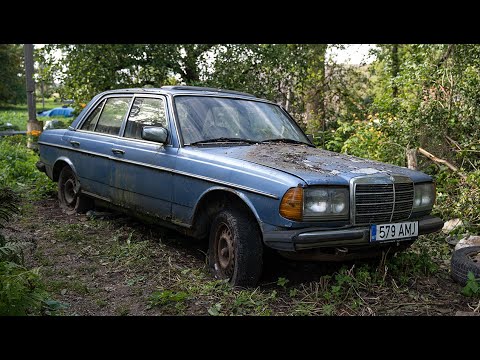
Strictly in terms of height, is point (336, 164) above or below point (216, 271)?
above

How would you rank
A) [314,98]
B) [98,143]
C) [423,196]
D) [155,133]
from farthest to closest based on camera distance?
[314,98], [98,143], [155,133], [423,196]

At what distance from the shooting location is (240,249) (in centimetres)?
386

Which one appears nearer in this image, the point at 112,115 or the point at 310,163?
the point at 310,163

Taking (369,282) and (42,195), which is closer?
(369,282)

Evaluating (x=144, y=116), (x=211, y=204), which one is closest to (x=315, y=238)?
(x=211, y=204)

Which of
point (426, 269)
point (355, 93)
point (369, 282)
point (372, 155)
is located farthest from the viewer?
point (355, 93)

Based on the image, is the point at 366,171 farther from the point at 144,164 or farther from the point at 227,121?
the point at 144,164

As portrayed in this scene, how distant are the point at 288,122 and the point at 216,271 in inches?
81.3

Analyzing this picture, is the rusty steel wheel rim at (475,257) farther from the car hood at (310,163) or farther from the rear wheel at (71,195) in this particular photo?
the rear wheel at (71,195)

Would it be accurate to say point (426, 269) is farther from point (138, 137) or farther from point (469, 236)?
point (138, 137)

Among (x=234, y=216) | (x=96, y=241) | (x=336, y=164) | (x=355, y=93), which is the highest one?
(x=355, y=93)

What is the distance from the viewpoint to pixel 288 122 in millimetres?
5504

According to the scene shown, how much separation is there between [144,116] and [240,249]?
7.30ft
